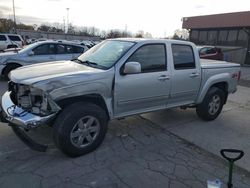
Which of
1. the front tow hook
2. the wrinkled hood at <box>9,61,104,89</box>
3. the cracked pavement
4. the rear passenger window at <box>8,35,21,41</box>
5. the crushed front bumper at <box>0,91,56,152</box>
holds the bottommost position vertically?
the cracked pavement

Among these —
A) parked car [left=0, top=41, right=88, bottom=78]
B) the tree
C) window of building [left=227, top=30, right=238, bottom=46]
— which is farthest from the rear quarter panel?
the tree

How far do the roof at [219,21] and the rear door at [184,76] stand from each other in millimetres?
19232

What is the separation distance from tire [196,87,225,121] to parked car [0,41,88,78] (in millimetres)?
6581

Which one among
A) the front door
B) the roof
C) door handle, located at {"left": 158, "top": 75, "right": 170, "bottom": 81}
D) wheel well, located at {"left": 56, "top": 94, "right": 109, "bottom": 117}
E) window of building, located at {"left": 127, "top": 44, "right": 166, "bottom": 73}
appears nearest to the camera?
wheel well, located at {"left": 56, "top": 94, "right": 109, "bottom": 117}

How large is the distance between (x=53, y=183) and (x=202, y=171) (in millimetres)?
2118

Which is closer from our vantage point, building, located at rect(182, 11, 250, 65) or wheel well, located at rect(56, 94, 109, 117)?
wheel well, located at rect(56, 94, 109, 117)

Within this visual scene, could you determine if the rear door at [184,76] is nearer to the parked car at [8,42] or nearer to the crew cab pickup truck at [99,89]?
the crew cab pickup truck at [99,89]

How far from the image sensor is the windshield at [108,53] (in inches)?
171

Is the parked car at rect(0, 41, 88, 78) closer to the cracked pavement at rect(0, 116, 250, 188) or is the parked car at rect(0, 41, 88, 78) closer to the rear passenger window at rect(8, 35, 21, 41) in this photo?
the cracked pavement at rect(0, 116, 250, 188)

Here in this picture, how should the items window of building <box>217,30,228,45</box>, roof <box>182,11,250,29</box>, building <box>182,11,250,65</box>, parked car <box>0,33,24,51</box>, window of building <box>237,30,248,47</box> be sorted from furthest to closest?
window of building <box>217,30,228,45</box>, window of building <box>237,30,248,47</box>, building <box>182,11,250,65</box>, roof <box>182,11,250,29</box>, parked car <box>0,33,24,51</box>

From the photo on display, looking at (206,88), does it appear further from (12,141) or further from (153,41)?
(12,141)

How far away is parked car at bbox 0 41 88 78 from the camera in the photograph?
9533 mm

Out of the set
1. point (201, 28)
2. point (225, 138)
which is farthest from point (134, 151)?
point (201, 28)

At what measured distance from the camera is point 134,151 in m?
4.30
